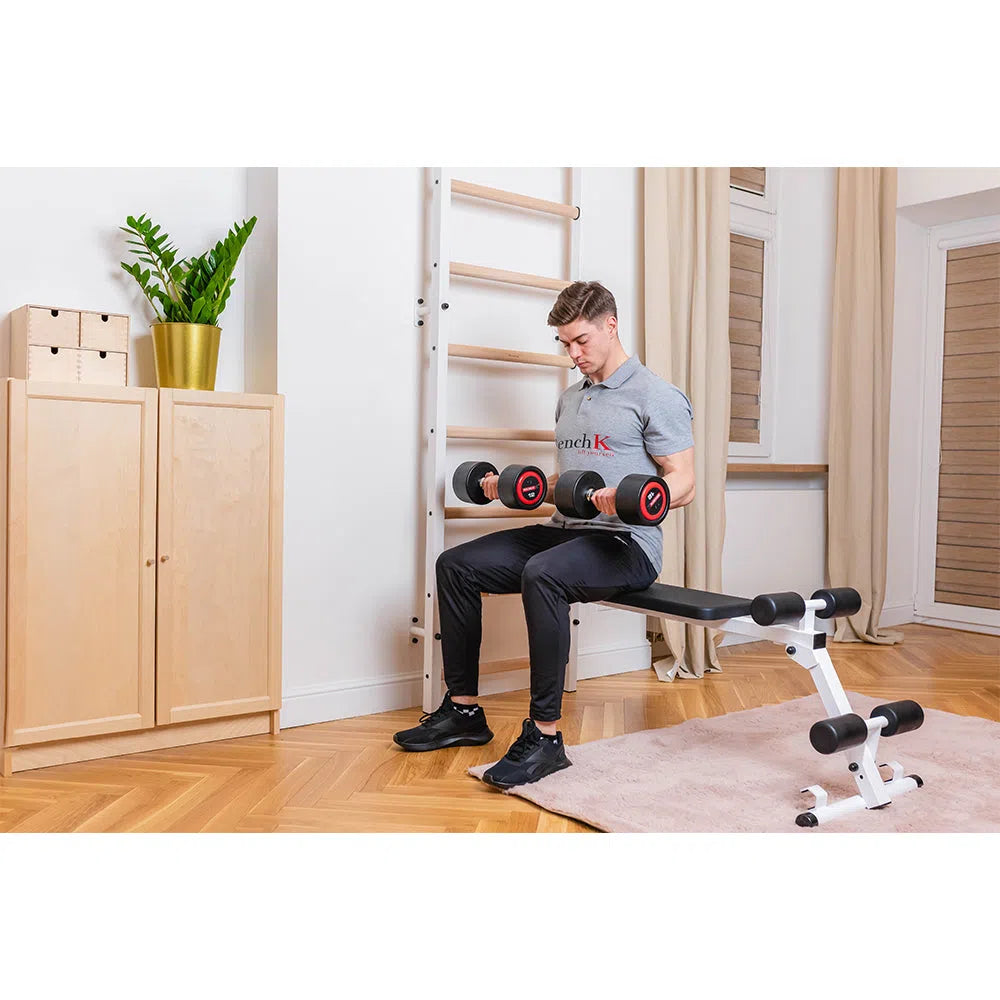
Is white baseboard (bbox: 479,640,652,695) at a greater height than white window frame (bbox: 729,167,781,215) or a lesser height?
lesser

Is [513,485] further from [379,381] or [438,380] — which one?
[379,381]

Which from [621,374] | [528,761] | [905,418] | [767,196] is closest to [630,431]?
[621,374]

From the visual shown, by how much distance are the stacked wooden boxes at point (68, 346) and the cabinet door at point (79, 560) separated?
0.10 m

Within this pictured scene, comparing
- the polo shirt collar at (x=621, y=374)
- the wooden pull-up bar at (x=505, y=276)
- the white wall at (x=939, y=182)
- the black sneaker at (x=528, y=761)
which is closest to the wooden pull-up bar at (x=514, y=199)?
the wooden pull-up bar at (x=505, y=276)

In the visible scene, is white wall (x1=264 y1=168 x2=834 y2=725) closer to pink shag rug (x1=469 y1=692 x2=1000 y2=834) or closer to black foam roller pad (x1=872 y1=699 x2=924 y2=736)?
pink shag rug (x1=469 y1=692 x2=1000 y2=834)

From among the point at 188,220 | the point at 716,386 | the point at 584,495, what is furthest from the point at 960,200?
the point at 188,220

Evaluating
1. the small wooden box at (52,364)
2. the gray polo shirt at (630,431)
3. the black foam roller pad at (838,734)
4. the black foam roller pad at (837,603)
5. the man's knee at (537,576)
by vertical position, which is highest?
the small wooden box at (52,364)

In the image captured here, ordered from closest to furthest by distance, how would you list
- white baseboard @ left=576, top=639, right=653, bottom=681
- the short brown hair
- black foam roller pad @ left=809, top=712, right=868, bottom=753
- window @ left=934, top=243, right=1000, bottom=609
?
black foam roller pad @ left=809, top=712, right=868, bottom=753 < the short brown hair < white baseboard @ left=576, top=639, right=653, bottom=681 < window @ left=934, top=243, right=1000, bottom=609

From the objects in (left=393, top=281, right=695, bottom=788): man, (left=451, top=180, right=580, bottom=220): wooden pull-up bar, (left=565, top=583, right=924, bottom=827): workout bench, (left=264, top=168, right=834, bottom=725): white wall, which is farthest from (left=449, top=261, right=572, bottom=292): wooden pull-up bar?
(left=565, top=583, right=924, bottom=827): workout bench

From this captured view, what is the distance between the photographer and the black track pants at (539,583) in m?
2.47

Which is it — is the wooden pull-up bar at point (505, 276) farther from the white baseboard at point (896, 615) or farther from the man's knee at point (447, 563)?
the white baseboard at point (896, 615)

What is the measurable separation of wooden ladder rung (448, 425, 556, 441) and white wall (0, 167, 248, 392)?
0.72 m

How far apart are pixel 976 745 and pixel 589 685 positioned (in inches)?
50.9

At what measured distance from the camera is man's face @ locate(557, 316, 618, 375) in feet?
9.00
